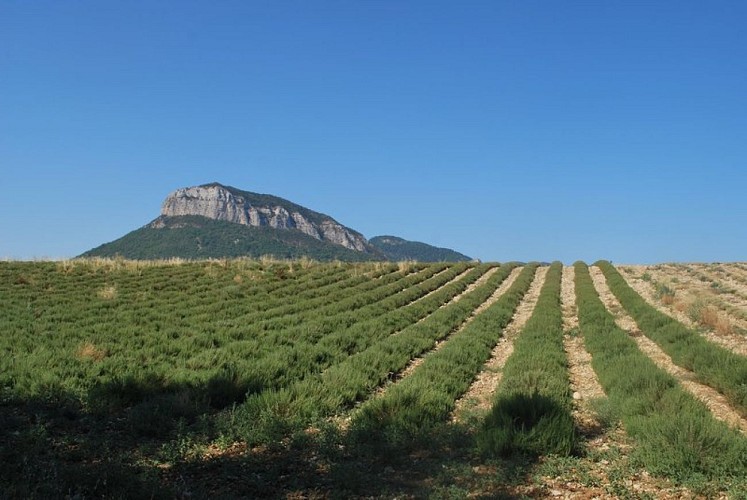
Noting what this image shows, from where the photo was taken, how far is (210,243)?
156375 millimetres

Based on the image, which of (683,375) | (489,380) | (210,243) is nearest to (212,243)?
(210,243)

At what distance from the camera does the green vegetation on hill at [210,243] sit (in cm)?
14150

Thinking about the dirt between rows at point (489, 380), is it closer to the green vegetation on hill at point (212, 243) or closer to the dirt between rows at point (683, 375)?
the dirt between rows at point (683, 375)

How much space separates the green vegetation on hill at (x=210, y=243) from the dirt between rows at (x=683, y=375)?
112m

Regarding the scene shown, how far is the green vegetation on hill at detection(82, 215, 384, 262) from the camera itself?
142 meters

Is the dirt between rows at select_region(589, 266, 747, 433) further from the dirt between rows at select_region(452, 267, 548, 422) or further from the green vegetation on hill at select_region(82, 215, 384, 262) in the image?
the green vegetation on hill at select_region(82, 215, 384, 262)

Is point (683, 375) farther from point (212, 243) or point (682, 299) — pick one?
point (212, 243)

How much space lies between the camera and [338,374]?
10.9m

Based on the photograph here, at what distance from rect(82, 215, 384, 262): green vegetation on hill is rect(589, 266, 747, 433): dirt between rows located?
111824 mm

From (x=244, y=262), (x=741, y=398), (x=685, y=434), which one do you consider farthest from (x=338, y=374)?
(x=244, y=262)

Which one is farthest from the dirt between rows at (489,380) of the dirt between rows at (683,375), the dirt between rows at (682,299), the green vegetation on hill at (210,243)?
the green vegetation on hill at (210,243)

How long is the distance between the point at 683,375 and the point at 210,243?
155 metres

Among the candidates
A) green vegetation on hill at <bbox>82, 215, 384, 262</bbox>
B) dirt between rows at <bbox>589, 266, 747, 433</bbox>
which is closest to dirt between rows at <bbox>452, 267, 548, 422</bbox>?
dirt between rows at <bbox>589, 266, 747, 433</bbox>

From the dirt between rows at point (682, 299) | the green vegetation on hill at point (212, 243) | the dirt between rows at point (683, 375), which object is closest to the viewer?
the dirt between rows at point (683, 375)
